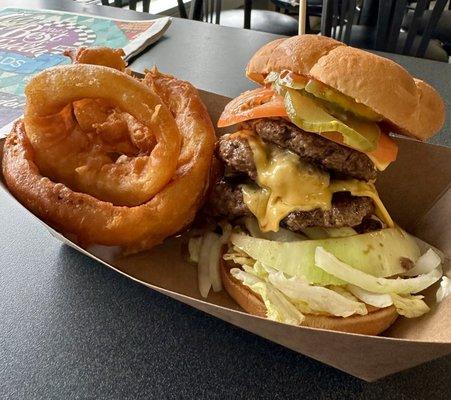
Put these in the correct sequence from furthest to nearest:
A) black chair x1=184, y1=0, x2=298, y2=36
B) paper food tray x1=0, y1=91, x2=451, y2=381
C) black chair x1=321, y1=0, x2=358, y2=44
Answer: black chair x1=184, y1=0, x2=298, y2=36 → black chair x1=321, y1=0, x2=358, y2=44 → paper food tray x1=0, y1=91, x2=451, y2=381

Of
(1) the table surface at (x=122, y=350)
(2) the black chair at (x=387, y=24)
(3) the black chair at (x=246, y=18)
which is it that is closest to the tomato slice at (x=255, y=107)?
(1) the table surface at (x=122, y=350)

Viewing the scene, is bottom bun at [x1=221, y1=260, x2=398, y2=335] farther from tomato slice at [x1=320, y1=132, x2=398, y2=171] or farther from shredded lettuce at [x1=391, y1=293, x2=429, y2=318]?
tomato slice at [x1=320, y1=132, x2=398, y2=171]

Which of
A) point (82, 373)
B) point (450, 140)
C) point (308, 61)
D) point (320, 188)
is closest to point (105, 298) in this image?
point (82, 373)

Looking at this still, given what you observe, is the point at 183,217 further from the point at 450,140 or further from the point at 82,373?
the point at 450,140

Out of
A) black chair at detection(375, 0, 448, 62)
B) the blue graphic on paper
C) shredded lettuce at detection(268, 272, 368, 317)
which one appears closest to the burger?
shredded lettuce at detection(268, 272, 368, 317)

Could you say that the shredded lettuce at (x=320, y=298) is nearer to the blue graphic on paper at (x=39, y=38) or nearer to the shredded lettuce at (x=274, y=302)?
the shredded lettuce at (x=274, y=302)
